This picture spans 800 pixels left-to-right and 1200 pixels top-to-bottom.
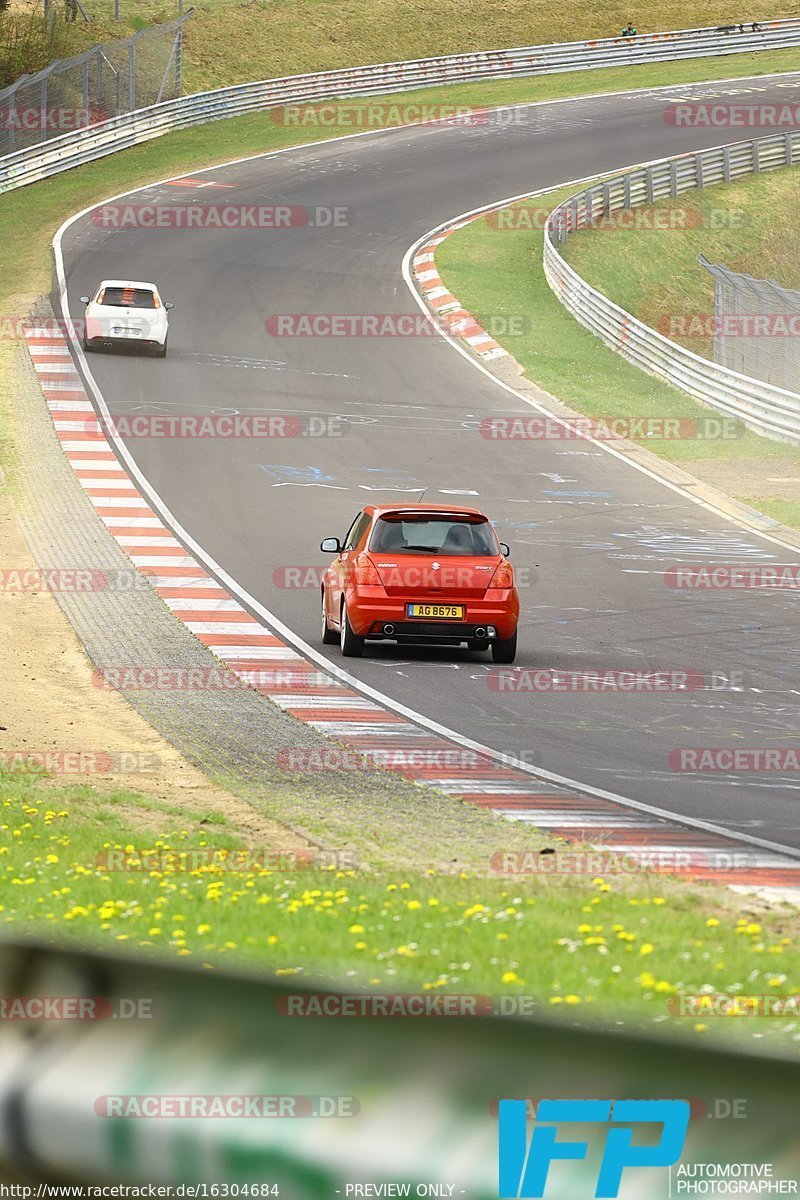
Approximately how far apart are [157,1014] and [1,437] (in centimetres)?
2494

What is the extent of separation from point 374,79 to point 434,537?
52956 millimetres

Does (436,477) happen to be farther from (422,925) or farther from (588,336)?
(422,925)

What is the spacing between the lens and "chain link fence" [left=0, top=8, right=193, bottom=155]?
52.8 m

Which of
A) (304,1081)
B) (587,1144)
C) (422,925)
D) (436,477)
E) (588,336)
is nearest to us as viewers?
(587,1144)

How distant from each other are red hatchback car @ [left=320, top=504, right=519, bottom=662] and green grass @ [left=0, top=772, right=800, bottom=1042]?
7160mm

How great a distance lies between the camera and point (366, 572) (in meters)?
17.4

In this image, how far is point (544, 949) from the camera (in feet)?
24.3

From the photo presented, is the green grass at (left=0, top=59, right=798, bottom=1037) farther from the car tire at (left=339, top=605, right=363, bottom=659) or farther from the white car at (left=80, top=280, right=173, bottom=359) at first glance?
the white car at (left=80, top=280, right=173, bottom=359)

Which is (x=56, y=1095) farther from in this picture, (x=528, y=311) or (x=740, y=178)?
(x=740, y=178)

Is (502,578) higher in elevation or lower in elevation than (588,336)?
higher

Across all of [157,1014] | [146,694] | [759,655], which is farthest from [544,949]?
[759,655]

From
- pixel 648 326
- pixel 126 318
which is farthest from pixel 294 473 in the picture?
pixel 648 326

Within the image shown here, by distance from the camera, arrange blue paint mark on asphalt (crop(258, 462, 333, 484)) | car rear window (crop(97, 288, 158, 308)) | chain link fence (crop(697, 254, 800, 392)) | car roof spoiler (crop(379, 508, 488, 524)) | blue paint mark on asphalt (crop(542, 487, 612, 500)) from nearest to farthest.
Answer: car roof spoiler (crop(379, 508, 488, 524)) → blue paint mark on asphalt (crop(542, 487, 612, 500)) → blue paint mark on asphalt (crop(258, 462, 333, 484)) → chain link fence (crop(697, 254, 800, 392)) → car rear window (crop(97, 288, 158, 308))

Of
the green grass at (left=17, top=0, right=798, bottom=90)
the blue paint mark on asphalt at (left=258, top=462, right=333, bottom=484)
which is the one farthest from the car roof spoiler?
the green grass at (left=17, top=0, right=798, bottom=90)
